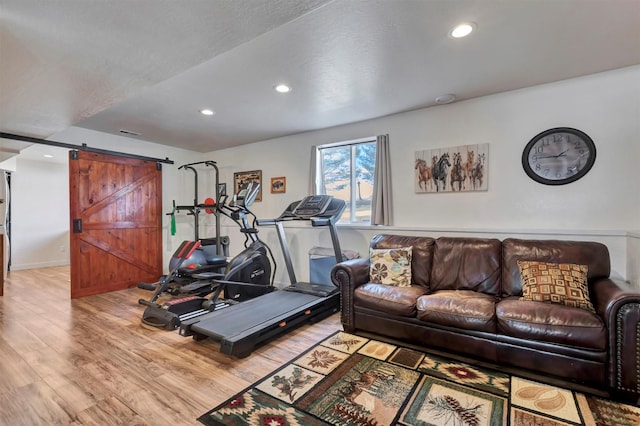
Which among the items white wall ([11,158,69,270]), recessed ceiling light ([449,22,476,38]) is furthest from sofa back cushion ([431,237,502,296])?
white wall ([11,158,69,270])

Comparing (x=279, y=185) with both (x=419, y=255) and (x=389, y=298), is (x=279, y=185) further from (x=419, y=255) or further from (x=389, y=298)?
(x=389, y=298)

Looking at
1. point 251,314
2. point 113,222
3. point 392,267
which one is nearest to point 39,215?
point 113,222

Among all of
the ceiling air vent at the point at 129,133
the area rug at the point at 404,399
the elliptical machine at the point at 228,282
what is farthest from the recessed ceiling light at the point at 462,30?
the ceiling air vent at the point at 129,133

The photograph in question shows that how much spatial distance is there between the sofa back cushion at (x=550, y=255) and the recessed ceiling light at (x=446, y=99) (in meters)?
1.65

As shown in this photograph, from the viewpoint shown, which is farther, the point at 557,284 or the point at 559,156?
the point at 559,156

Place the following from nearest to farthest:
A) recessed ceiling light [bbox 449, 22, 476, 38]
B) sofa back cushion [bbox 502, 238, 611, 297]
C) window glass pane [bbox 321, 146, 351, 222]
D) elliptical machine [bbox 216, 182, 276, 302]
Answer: recessed ceiling light [bbox 449, 22, 476, 38], sofa back cushion [bbox 502, 238, 611, 297], elliptical machine [bbox 216, 182, 276, 302], window glass pane [bbox 321, 146, 351, 222]

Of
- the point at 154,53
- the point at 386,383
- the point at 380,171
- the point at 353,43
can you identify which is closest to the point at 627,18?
the point at 353,43

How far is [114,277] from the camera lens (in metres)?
4.78

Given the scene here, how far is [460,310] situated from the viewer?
2.37 m

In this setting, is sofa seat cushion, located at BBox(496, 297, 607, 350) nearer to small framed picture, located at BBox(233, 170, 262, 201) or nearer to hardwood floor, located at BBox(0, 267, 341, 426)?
hardwood floor, located at BBox(0, 267, 341, 426)

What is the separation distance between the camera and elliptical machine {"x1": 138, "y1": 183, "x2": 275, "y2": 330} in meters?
3.29

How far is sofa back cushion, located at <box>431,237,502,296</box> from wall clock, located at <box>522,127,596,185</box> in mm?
856

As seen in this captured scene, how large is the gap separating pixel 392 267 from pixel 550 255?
4.65 feet

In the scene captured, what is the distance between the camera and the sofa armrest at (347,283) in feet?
9.70
